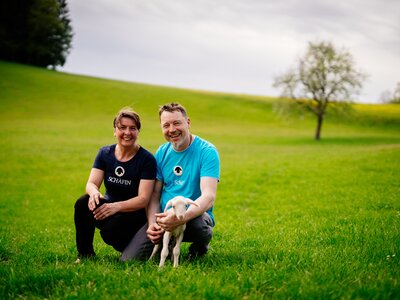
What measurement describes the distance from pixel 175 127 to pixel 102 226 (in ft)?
6.62

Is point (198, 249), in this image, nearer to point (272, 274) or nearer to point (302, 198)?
point (272, 274)

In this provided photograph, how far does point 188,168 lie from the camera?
18.3ft

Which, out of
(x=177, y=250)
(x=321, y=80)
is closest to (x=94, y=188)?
(x=177, y=250)

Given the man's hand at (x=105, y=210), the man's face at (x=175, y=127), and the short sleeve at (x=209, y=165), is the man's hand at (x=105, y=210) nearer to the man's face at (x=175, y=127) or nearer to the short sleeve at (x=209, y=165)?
the man's face at (x=175, y=127)

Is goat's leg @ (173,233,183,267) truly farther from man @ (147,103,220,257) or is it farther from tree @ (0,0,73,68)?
tree @ (0,0,73,68)

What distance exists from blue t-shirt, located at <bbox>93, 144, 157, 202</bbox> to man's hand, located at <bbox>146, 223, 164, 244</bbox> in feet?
2.78

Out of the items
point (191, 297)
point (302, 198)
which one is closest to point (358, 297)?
point (191, 297)

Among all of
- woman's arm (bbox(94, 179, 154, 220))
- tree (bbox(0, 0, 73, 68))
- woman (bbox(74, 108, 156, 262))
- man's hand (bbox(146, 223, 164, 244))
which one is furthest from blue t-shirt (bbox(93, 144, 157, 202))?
tree (bbox(0, 0, 73, 68))

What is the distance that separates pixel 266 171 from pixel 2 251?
1428 centimetres

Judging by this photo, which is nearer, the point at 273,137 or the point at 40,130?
the point at 40,130

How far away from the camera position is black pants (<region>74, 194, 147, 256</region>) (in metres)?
5.79

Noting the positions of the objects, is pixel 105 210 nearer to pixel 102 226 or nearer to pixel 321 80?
pixel 102 226

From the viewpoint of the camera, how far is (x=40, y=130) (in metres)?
39.4

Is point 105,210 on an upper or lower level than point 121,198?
lower
